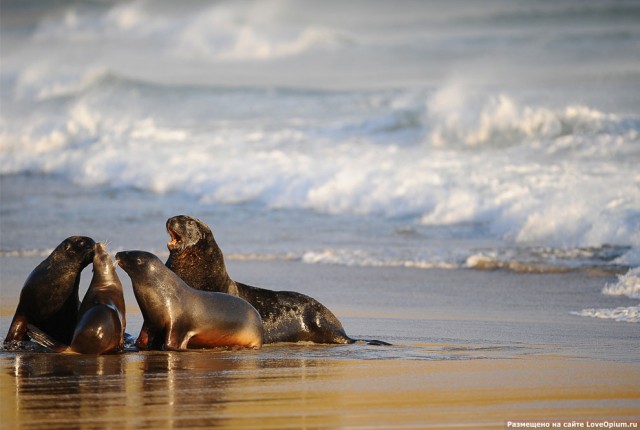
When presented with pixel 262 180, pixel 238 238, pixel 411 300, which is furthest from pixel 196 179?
pixel 411 300

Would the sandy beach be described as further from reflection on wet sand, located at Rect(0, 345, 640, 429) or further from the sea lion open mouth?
the sea lion open mouth

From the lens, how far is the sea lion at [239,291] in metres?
8.65

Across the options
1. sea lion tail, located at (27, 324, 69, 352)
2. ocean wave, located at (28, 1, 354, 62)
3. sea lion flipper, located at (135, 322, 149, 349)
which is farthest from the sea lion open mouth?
ocean wave, located at (28, 1, 354, 62)

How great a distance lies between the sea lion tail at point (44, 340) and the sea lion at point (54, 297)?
0.17 metres

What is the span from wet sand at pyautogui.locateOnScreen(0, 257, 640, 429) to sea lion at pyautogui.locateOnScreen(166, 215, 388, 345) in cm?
26

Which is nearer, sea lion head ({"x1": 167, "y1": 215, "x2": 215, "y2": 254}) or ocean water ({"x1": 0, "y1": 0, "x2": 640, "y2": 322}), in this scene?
sea lion head ({"x1": 167, "y1": 215, "x2": 215, "y2": 254})

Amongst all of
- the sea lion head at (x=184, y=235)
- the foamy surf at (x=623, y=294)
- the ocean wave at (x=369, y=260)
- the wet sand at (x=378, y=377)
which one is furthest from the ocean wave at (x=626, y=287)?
the sea lion head at (x=184, y=235)

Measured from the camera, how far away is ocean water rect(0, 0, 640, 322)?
14.4 meters

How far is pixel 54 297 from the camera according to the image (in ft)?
26.9

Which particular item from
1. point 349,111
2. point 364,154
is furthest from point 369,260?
point 349,111

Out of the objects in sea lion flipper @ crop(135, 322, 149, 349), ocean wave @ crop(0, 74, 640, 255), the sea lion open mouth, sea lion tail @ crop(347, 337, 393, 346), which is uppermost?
ocean wave @ crop(0, 74, 640, 255)

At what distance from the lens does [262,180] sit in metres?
19.6

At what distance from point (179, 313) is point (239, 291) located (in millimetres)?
810

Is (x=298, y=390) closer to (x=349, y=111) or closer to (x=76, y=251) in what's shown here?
(x=76, y=251)
